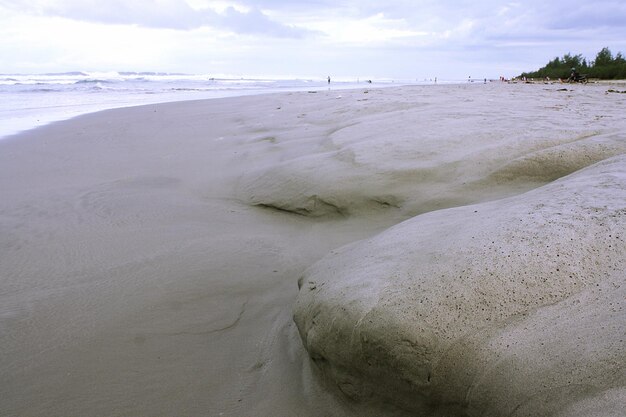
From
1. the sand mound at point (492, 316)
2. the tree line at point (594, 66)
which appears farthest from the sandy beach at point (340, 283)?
the tree line at point (594, 66)

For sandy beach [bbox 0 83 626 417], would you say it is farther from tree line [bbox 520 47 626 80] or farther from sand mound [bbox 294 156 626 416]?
tree line [bbox 520 47 626 80]

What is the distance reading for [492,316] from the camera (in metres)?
1.17

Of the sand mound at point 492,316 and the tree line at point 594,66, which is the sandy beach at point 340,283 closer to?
the sand mound at point 492,316

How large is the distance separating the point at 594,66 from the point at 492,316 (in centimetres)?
2361

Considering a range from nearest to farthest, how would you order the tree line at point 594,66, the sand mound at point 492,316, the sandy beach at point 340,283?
the sand mound at point 492,316 → the sandy beach at point 340,283 → the tree line at point 594,66

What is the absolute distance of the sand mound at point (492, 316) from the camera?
103cm

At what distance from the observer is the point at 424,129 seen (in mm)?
3814

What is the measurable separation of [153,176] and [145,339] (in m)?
2.60

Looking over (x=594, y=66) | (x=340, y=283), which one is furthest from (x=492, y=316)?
(x=594, y=66)

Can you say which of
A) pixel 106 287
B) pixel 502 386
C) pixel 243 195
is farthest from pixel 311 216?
pixel 502 386

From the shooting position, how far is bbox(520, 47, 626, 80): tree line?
17656mm

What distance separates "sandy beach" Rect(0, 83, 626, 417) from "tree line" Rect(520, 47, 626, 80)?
17387 millimetres

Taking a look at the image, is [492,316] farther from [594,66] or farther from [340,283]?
[594,66]

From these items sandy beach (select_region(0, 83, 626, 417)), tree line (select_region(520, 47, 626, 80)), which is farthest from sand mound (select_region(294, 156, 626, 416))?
tree line (select_region(520, 47, 626, 80))
